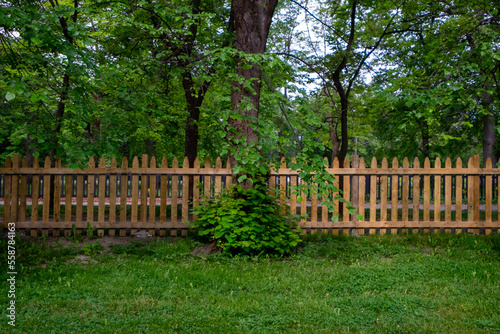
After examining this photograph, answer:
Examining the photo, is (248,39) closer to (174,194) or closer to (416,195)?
(174,194)

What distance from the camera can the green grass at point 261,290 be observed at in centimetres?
400

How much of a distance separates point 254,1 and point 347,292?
502 cm

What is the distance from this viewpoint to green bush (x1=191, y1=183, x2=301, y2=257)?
259 inches

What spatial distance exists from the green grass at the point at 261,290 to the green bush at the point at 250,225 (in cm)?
29

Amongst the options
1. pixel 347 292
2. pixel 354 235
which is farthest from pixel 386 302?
pixel 354 235

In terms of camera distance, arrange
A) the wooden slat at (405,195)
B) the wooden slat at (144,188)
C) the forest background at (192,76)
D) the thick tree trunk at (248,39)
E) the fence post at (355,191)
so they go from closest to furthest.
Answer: the forest background at (192,76) < the thick tree trunk at (248,39) < the wooden slat at (144,188) < the wooden slat at (405,195) < the fence post at (355,191)

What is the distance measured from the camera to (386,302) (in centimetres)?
457

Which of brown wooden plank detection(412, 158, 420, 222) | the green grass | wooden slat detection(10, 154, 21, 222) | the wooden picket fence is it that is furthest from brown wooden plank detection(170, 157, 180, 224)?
brown wooden plank detection(412, 158, 420, 222)

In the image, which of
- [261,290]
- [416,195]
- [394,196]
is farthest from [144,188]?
[416,195]

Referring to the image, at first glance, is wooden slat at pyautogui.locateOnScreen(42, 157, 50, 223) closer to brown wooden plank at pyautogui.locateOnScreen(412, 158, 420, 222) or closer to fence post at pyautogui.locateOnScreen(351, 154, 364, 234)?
fence post at pyautogui.locateOnScreen(351, 154, 364, 234)

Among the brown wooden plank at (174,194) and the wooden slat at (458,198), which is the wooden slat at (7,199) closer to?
the brown wooden plank at (174,194)

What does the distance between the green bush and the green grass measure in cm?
29

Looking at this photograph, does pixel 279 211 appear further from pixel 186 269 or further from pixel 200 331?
pixel 200 331

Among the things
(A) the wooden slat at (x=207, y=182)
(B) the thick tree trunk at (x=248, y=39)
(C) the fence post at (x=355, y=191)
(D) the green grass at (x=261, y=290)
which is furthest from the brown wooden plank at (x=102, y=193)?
(C) the fence post at (x=355, y=191)
